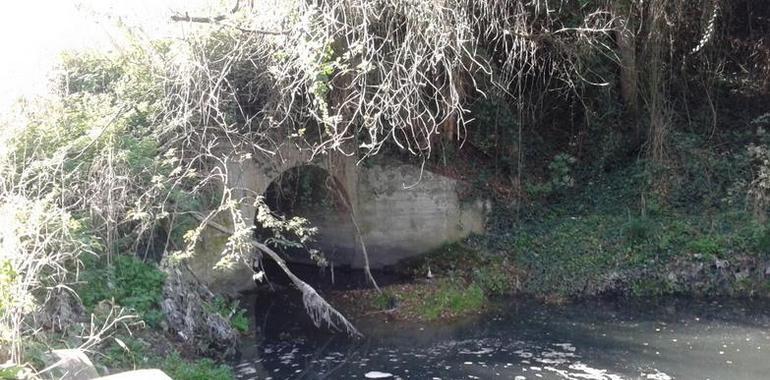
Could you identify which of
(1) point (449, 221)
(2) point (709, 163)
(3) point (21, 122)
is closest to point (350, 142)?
(1) point (449, 221)

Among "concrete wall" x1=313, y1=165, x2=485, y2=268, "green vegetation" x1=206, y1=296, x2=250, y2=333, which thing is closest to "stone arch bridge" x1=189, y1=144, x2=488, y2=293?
"concrete wall" x1=313, y1=165, x2=485, y2=268

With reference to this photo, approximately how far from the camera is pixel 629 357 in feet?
27.9

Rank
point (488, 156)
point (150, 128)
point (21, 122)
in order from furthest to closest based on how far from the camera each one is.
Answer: point (488, 156)
point (150, 128)
point (21, 122)

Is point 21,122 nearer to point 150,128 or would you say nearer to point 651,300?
point 150,128

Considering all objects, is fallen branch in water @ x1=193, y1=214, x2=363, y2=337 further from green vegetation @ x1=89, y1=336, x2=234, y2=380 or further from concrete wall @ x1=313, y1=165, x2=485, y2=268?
concrete wall @ x1=313, y1=165, x2=485, y2=268

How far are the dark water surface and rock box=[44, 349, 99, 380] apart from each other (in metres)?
2.64

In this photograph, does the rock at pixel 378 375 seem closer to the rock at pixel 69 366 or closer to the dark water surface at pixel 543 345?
the dark water surface at pixel 543 345

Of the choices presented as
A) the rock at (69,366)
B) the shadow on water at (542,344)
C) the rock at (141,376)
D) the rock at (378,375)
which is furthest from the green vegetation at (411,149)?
the rock at (378,375)

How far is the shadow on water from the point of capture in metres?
8.16

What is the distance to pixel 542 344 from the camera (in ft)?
30.0

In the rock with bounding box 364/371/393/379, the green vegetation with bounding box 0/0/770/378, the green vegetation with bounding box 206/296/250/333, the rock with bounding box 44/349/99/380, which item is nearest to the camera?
the rock with bounding box 44/349/99/380

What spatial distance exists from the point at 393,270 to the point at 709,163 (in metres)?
5.71

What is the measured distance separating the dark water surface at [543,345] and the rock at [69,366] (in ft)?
8.66

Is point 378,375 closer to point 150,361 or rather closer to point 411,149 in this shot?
point 150,361
